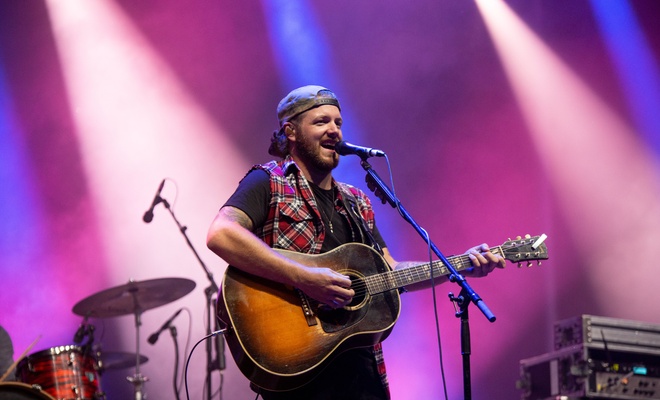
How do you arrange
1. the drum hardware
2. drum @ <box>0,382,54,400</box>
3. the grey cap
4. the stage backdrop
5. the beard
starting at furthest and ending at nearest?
the stage backdrop
the drum hardware
the grey cap
the beard
drum @ <box>0,382,54,400</box>

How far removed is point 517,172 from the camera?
8.25 meters

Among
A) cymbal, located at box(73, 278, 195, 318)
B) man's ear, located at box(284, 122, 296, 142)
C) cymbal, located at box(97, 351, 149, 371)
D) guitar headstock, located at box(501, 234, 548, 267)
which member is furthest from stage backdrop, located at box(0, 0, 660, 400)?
man's ear, located at box(284, 122, 296, 142)

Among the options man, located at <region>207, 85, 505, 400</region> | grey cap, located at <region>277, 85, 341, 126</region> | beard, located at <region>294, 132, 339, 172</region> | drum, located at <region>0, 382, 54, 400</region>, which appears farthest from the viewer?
grey cap, located at <region>277, 85, 341, 126</region>

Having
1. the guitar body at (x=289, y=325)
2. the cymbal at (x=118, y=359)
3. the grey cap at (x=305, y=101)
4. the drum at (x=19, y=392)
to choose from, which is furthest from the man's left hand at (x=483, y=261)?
the cymbal at (x=118, y=359)

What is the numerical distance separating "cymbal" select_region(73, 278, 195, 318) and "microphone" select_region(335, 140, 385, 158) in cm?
316

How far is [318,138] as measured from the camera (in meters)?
4.18

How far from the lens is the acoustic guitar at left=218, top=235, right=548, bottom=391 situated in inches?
136

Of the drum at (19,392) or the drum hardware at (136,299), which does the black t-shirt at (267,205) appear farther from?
the drum hardware at (136,299)

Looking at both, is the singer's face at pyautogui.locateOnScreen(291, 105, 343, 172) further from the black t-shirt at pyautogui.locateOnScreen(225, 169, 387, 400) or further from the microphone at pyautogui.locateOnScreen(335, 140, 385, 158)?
the black t-shirt at pyautogui.locateOnScreen(225, 169, 387, 400)

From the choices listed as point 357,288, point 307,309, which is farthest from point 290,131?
point 307,309

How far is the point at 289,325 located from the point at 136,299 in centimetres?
369

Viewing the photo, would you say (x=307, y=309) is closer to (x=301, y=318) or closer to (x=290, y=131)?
(x=301, y=318)

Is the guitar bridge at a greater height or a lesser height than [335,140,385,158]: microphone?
lesser

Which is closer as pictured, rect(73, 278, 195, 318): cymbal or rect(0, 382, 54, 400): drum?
rect(0, 382, 54, 400): drum
